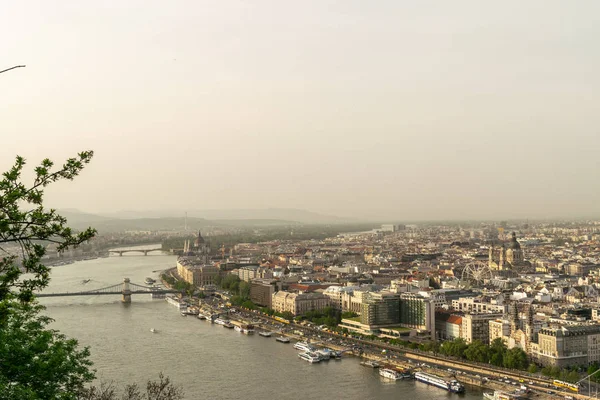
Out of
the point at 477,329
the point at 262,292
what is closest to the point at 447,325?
the point at 477,329

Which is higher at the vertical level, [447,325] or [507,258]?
[507,258]

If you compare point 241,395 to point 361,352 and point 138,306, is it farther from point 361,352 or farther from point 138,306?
point 138,306

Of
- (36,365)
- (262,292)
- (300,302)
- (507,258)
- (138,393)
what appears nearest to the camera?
(36,365)

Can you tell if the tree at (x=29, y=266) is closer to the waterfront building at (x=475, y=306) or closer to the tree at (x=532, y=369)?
the tree at (x=532, y=369)

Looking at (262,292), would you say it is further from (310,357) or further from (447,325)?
(310,357)

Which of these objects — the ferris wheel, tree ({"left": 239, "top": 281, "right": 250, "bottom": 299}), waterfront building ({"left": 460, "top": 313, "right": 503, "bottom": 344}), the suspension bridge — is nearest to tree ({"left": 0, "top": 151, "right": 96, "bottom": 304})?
waterfront building ({"left": 460, "top": 313, "right": 503, "bottom": 344})

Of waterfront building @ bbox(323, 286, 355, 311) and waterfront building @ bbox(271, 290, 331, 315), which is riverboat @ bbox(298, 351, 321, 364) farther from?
waterfront building @ bbox(323, 286, 355, 311)

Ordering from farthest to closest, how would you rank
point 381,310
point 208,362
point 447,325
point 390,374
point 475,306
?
1. point 475,306
2. point 381,310
3. point 447,325
4. point 208,362
5. point 390,374

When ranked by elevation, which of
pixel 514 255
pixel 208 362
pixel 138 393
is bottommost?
pixel 208 362
